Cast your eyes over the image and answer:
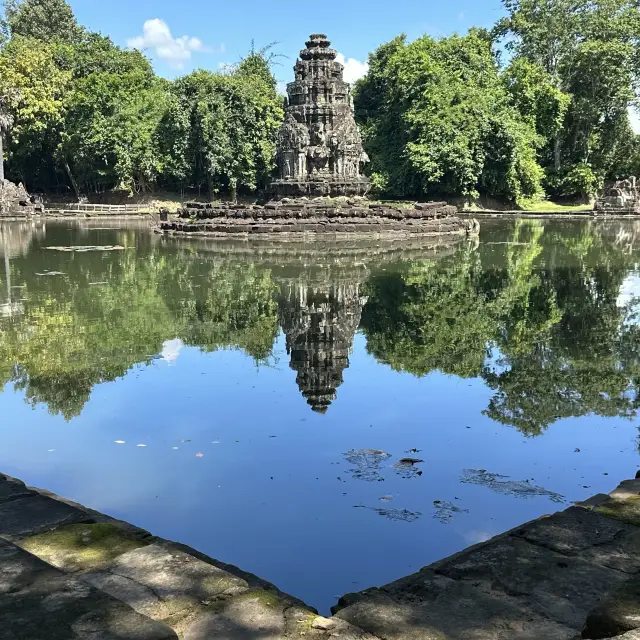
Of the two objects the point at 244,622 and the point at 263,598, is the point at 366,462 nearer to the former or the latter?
the point at 263,598

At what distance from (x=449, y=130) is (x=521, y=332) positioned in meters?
29.5

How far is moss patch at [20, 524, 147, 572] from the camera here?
327cm

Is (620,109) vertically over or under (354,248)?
over

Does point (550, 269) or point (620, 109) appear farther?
point (620, 109)

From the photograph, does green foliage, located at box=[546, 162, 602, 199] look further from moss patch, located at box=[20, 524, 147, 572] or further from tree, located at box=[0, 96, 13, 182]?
moss patch, located at box=[20, 524, 147, 572]

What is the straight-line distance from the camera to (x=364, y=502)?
465 cm

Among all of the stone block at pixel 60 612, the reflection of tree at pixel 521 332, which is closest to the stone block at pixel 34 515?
the stone block at pixel 60 612

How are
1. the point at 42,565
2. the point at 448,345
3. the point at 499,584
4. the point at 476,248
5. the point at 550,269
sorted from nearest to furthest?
the point at 42,565 < the point at 499,584 < the point at 448,345 < the point at 550,269 < the point at 476,248

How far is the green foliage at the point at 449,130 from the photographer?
3725 cm

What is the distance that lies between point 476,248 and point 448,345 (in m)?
13.8

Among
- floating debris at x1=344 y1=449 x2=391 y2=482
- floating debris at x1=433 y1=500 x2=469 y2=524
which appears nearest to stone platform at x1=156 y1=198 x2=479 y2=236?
floating debris at x1=344 y1=449 x2=391 y2=482

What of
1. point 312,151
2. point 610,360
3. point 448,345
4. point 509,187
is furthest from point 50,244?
point 509,187

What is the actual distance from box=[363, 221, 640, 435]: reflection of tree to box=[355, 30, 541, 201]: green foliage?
21234 millimetres

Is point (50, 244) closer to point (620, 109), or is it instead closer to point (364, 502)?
point (364, 502)
